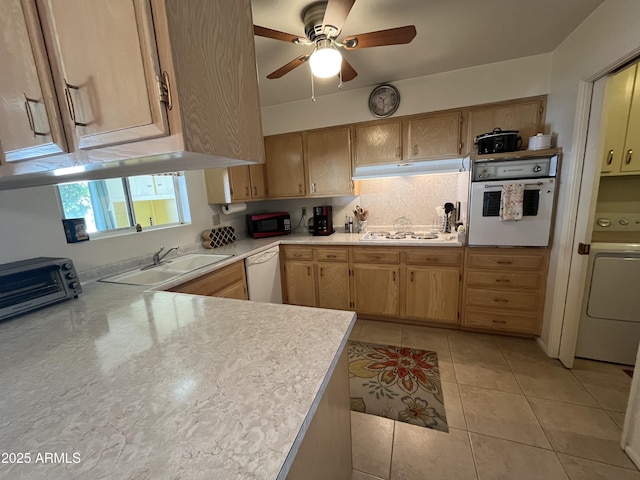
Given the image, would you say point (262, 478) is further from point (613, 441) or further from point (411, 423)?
point (613, 441)

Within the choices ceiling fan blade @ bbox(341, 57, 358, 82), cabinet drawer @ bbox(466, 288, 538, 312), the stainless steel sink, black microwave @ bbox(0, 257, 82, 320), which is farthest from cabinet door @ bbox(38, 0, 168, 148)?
cabinet drawer @ bbox(466, 288, 538, 312)

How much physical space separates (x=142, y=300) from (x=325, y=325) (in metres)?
0.94

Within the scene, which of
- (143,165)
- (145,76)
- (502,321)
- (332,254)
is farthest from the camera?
(332,254)

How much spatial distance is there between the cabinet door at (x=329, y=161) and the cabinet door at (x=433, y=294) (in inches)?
45.4

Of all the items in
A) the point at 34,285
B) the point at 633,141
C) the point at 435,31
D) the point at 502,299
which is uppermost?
the point at 435,31

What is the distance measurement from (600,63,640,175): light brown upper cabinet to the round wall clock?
1560mm

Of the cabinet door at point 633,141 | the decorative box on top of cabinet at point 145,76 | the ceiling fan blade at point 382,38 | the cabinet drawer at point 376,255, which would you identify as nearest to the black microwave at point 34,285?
the decorative box on top of cabinet at point 145,76

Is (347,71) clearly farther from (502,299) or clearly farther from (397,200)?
(502,299)

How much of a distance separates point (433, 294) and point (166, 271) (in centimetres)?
235

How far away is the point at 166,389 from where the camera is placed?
0.64 meters

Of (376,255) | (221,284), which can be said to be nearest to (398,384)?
(376,255)

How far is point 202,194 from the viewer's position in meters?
2.61

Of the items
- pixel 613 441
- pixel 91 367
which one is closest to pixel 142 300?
pixel 91 367

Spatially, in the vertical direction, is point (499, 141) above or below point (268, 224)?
above
